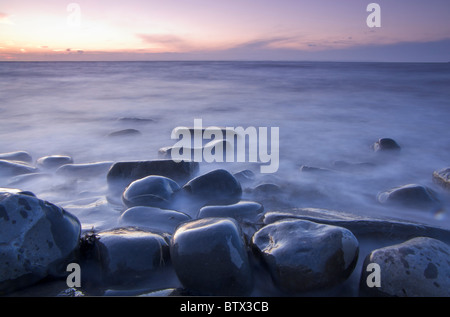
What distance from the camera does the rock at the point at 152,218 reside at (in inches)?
94.3

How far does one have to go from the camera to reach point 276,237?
6.55ft

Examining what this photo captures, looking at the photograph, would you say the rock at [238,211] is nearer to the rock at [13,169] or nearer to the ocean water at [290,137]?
the ocean water at [290,137]

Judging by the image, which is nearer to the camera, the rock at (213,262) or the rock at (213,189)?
the rock at (213,262)

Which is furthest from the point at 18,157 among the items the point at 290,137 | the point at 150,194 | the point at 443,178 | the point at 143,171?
the point at 443,178

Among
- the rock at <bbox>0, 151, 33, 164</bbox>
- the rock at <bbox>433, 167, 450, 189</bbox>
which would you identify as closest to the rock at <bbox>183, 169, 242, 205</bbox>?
the rock at <bbox>433, 167, 450, 189</bbox>

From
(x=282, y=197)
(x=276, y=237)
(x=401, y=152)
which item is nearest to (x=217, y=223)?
(x=276, y=237)

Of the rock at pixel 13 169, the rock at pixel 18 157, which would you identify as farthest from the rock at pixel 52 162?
the rock at pixel 18 157

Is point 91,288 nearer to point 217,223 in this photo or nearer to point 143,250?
point 143,250

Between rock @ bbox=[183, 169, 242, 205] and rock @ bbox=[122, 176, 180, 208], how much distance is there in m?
0.19

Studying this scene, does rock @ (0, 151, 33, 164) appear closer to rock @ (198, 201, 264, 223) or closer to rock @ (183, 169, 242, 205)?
rock @ (183, 169, 242, 205)

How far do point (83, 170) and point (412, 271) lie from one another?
3.19m

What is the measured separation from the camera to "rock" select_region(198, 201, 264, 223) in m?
2.50

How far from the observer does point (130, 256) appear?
1.88 meters

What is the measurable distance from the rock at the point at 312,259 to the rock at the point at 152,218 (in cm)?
75
